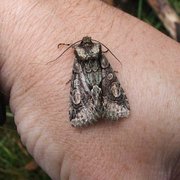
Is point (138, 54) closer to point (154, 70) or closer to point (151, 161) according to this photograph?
point (154, 70)

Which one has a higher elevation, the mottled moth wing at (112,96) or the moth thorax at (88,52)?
the moth thorax at (88,52)

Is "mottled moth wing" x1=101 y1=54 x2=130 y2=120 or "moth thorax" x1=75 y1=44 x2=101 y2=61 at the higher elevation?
"moth thorax" x1=75 y1=44 x2=101 y2=61

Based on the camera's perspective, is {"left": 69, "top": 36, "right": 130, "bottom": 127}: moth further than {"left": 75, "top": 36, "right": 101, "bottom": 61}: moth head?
No

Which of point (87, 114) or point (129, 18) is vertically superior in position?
point (129, 18)

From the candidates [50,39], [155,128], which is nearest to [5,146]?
[50,39]

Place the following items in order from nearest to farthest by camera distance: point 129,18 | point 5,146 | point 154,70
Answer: point 154,70
point 129,18
point 5,146

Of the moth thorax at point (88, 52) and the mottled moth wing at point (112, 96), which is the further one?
the moth thorax at point (88, 52)
